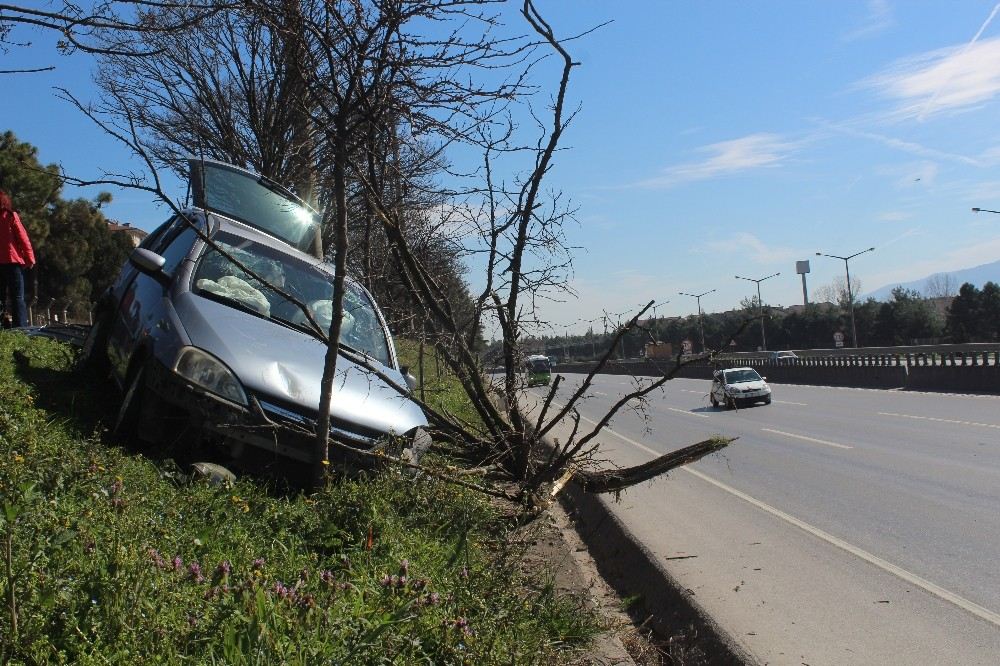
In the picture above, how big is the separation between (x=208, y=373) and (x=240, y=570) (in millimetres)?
2168

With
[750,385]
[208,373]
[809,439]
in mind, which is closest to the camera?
[208,373]

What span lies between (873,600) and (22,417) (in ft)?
17.8

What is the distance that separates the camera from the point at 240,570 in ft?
11.4

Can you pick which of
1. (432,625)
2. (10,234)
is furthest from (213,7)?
(10,234)

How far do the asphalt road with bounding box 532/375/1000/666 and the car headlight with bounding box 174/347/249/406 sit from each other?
9.05ft

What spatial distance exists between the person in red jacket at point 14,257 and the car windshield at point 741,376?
72.2 ft

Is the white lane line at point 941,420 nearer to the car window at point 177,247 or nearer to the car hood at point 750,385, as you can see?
the car hood at point 750,385

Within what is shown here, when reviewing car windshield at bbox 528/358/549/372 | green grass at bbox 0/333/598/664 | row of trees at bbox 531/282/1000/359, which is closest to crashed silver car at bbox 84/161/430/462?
green grass at bbox 0/333/598/664

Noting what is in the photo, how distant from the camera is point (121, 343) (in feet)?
22.0

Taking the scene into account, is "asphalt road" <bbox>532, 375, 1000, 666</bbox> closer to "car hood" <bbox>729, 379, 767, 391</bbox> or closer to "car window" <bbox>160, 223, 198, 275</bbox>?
"car window" <bbox>160, 223, 198, 275</bbox>

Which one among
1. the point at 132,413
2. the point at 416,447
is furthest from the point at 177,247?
the point at 416,447

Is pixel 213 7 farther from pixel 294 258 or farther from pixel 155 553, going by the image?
pixel 155 553

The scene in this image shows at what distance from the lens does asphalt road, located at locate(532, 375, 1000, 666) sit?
5320 mm

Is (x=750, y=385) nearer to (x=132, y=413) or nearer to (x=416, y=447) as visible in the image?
(x=416, y=447)
